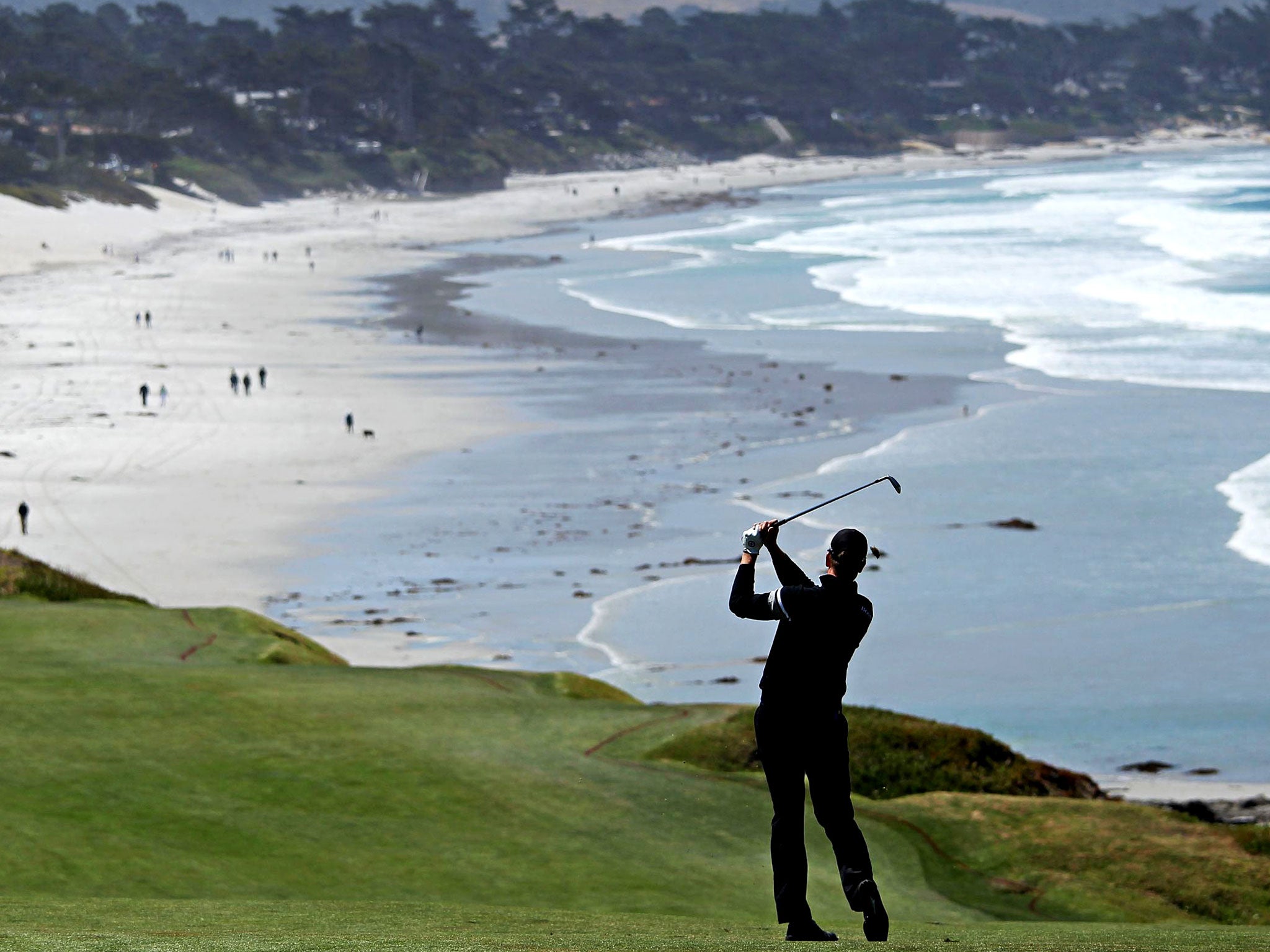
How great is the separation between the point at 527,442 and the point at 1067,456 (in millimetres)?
14069

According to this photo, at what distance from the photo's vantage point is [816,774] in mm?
8844

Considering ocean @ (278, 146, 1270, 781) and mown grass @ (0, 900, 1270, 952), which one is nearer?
mown grass @ (0, 900, 1270, 952)

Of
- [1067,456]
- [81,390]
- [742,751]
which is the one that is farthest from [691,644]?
[81,390]

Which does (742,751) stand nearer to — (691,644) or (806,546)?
(691,644)

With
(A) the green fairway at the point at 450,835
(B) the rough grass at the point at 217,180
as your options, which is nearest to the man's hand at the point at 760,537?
(A) the green fairway at the point at 450,835

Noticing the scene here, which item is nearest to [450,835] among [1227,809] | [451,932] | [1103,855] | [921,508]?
[451,932]

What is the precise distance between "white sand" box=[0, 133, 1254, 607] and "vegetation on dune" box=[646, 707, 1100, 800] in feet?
47.7

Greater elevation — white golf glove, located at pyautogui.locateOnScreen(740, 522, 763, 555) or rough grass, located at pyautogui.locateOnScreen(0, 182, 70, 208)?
rough grass, located at pyautogui.locateOnScreen(0, 182, 70, 208)

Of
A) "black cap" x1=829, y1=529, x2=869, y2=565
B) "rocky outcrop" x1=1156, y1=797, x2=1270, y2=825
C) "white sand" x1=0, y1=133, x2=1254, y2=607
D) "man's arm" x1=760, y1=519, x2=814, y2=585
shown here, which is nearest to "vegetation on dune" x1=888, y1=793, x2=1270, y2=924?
"rocky outcrop" x1=1156, y1=797, x2=1270, y2=825

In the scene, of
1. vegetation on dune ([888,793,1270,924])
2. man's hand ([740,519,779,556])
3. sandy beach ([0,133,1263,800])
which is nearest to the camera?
man's hand ([740,519,779,556])

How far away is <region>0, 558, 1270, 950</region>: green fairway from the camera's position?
11.3 metres

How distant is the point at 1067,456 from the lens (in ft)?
141

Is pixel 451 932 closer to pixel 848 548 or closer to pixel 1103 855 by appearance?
pixel 848 548

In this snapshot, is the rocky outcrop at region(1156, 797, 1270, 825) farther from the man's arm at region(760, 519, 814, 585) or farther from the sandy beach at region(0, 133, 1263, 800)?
the man's arm at region(760, 519, 814, 585)
